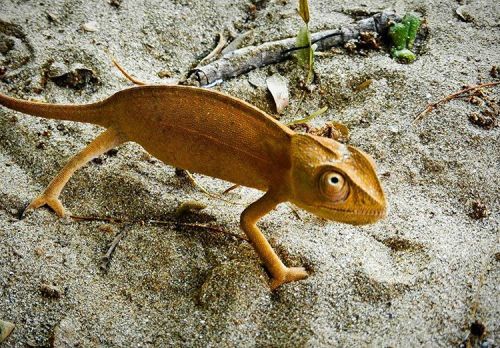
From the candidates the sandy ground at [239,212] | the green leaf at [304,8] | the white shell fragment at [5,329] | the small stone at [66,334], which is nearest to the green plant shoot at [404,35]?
the sandy ground at [239,212]

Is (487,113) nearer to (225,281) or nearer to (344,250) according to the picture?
(344,250)

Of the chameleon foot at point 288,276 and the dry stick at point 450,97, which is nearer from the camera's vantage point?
the chameleon foot at point 288,276

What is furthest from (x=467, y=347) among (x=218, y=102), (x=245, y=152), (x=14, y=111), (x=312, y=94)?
(x=14, y=111)

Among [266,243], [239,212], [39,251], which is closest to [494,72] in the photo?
[239,212]

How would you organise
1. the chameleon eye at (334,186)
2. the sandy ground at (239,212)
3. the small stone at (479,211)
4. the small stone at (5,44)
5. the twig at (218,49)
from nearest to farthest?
the chameleon eye at (334,186) < the sandy ground at (239,212) < the small stone at (479,211) < the small stone at (5,44) < the twig at (218,49)

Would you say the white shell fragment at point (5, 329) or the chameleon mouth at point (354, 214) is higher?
the chameleon mouth at point (354, 214)

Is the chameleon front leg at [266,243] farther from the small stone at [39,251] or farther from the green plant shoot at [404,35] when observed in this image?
the green plant shoot at [404,35]

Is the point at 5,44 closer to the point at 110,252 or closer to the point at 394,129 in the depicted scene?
the point at 110,252

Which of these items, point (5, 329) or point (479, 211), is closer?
point (5, 329)
